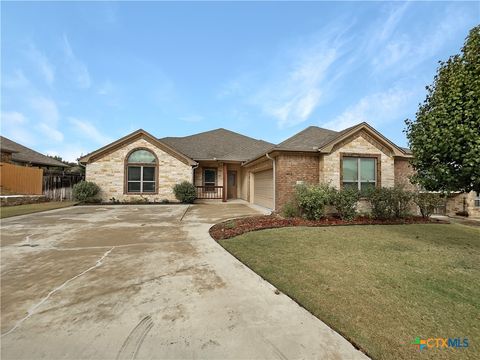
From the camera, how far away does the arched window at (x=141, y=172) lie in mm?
15359

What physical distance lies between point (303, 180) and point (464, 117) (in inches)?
247

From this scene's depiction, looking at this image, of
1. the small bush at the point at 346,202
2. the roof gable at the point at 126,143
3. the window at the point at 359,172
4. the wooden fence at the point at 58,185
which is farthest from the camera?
the wooden fence at the point at 58,185

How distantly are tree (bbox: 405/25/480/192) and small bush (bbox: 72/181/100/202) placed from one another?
659 inches

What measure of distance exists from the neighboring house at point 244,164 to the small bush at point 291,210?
80 cm

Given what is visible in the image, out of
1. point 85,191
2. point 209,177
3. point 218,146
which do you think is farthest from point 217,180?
point 85,191

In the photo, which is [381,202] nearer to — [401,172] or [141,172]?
[401,172]

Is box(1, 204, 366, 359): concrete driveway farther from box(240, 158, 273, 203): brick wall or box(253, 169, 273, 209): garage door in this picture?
box(240, 158, 273, 203): brick wall

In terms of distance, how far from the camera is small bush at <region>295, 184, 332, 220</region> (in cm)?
875

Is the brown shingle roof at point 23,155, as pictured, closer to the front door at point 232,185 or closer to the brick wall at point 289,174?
the front door at point 232,185

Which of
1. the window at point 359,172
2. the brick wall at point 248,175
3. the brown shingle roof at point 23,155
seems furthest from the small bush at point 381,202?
the brown shingle roof at point 23,155

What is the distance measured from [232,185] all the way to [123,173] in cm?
858

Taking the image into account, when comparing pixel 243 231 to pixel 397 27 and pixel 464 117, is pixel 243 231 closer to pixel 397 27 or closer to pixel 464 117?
pixel 464 117

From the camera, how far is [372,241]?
19.9 feet

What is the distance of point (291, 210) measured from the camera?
9312 millimetres
